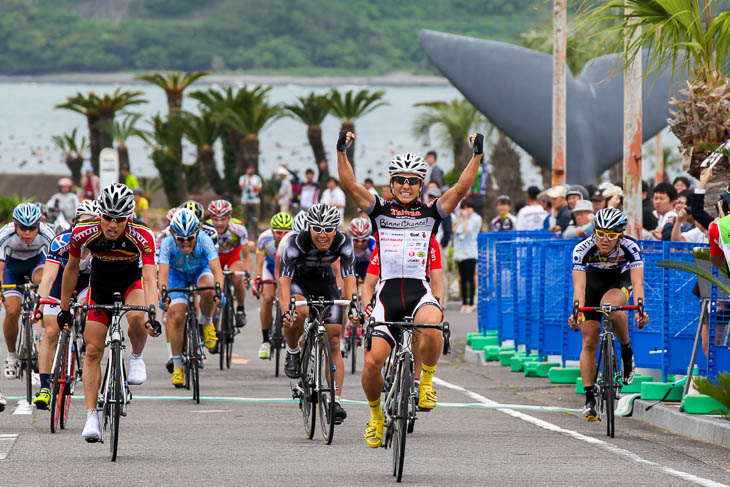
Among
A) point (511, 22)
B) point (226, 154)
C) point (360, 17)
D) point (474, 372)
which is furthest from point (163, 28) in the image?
point (474, 372)

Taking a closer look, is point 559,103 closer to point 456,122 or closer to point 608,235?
point 608,235

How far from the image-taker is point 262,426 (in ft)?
41.9

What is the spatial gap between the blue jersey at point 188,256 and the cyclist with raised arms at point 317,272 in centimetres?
200

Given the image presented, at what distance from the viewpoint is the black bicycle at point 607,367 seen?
1231 cm

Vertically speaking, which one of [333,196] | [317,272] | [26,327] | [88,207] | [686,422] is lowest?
[686,422]

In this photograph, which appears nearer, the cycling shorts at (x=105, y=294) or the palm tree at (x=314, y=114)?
the cycling shorts at (x=105, y=294)

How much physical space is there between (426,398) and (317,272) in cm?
304

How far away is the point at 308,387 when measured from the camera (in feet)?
38.8

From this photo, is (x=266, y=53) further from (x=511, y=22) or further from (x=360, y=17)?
(x=511, y=22)

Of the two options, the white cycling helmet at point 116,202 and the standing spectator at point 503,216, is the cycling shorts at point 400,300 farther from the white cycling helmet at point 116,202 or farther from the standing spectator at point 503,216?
the standing spectator at point 503,216

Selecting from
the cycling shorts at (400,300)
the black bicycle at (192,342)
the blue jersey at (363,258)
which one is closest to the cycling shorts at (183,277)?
the black bicycle at (192,342)

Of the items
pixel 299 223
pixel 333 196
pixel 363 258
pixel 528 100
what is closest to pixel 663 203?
pixel 363 258

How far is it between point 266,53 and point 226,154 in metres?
106

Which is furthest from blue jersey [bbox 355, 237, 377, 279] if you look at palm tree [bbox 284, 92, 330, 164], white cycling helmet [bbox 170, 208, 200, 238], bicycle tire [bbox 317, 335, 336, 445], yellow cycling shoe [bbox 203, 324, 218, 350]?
palm tree [bbox 284, 92, 330, 164]
